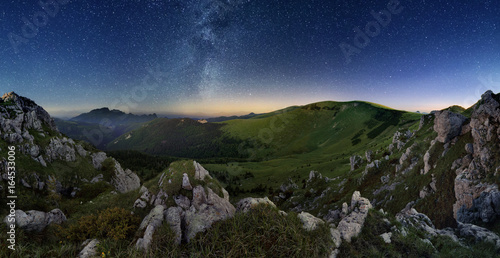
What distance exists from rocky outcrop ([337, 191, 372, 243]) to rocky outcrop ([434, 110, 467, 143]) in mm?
20542

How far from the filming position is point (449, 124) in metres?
21.3

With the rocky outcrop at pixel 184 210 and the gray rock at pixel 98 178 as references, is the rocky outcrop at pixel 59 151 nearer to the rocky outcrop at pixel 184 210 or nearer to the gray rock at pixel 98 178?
the gray rock at pixel 98 178

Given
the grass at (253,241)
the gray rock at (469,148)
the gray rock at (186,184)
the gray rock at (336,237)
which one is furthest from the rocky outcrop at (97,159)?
the gray rock at (469,148)

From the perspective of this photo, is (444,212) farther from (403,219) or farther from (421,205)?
(403,219)

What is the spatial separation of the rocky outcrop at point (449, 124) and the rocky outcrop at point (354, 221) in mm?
20542

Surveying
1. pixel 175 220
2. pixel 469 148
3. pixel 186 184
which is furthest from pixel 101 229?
pixel 469 148

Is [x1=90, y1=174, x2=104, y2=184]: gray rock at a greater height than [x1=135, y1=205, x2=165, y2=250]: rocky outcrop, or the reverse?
[x1=135, y1=205, x2=165, y2=250]: rocky outcrop

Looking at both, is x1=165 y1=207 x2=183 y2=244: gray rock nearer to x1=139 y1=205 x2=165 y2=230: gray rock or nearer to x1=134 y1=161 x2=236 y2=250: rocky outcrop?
x1=134 y1=161 x2=236 y2=250: rocky outcrop

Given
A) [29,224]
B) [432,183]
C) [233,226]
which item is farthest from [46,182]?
[432,183]

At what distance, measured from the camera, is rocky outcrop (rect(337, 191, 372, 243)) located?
7.89m

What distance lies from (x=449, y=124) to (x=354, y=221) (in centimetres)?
2349

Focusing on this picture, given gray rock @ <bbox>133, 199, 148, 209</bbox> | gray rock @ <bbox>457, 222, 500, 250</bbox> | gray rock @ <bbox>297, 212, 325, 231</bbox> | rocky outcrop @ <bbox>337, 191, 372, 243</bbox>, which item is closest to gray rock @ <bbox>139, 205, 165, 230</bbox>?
gray rock @ <bbox>133, 199, 148, 209</bbox>

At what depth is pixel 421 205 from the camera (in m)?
18.1

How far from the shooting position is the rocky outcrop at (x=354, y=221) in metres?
7.89
